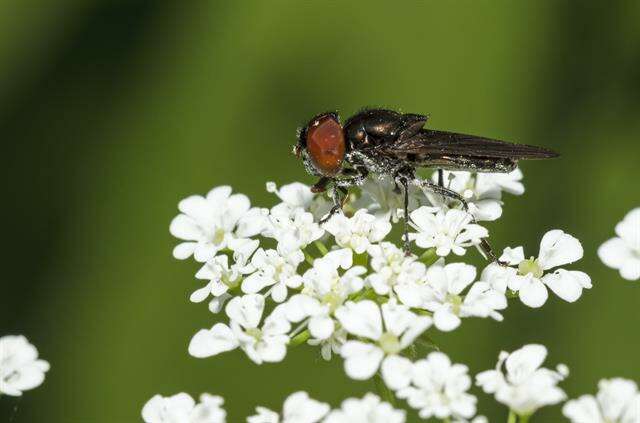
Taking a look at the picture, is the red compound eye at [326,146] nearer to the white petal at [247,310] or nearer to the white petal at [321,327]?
the white petal at [247,310]

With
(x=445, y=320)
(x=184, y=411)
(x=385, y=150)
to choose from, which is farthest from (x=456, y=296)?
(x=184, y=411)

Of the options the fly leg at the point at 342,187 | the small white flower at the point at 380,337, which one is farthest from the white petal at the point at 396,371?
the fly leg at the point at 342,187

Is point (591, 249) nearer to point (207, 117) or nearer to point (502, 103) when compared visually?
point (502, 103)

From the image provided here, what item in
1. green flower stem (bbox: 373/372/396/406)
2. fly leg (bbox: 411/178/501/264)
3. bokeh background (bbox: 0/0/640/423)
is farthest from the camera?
bokeh background (bbox: 0/0/640/423)

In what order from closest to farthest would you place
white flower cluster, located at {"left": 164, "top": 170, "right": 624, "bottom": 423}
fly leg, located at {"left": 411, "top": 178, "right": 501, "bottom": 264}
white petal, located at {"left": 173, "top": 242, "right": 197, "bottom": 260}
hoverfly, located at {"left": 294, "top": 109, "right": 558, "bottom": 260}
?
white flower cluster, located at {"left": 164, "top": 170, "right": 624, "bottom": 423} < fly leg, located at {"left": 411, "top": 178, "right": 501, "bottom": 264} < hoverfly, located at {"left": 294, "top": 109, "right": 558, "bottom": 260} < white petal, located at {"left": 173, "top": 242, "right": 197, "bottom": 260}

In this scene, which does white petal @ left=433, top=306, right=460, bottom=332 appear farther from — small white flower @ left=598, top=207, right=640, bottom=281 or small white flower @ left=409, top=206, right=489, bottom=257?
small white flower @ left=598, top=207, right=640, bottom=281

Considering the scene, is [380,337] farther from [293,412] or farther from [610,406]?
[610,406]

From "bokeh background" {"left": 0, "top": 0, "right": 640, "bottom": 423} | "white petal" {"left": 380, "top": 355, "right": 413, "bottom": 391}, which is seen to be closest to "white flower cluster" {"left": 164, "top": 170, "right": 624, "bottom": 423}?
"white petal" {"left": 380, "top": 355, "right": 413, "bottom": 391}
